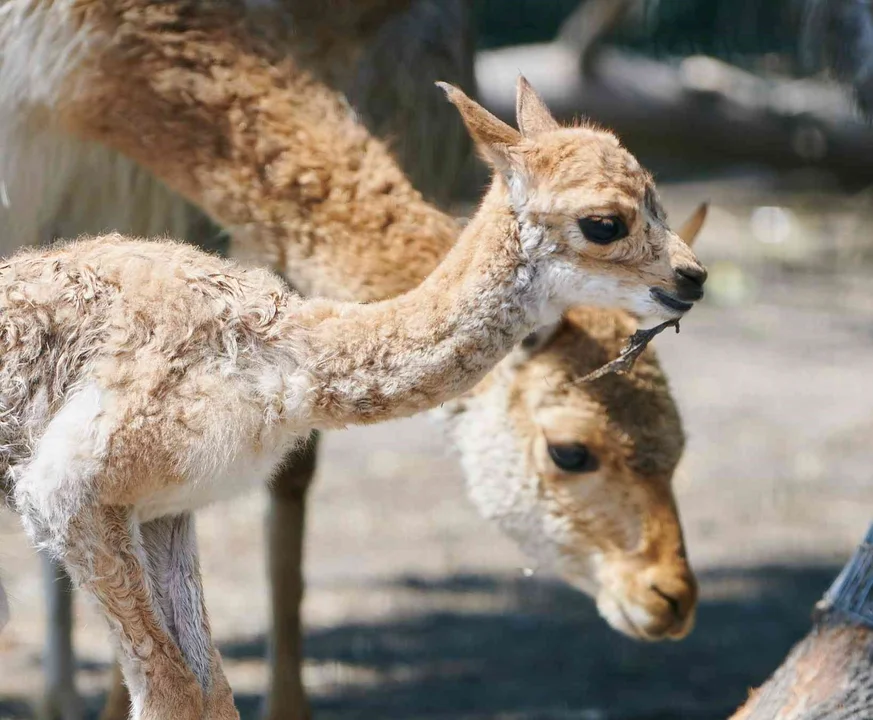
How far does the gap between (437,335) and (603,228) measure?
1.29 ft

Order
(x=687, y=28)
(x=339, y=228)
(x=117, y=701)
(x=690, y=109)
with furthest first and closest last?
1. (x=687, y=28)
2. (x=690, y=109)
3. (x=117, y=701)
4. (x=339, y=228)

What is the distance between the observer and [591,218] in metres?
3.07

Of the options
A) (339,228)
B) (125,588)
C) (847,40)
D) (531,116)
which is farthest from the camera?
(847,40)

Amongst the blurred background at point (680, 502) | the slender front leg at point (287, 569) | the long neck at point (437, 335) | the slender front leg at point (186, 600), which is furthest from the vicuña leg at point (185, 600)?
the slender front leg at point (287, 569)

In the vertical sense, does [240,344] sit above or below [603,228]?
below

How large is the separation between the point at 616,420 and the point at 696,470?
353 centimetres

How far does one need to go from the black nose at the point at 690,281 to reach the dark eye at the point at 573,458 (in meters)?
1.19

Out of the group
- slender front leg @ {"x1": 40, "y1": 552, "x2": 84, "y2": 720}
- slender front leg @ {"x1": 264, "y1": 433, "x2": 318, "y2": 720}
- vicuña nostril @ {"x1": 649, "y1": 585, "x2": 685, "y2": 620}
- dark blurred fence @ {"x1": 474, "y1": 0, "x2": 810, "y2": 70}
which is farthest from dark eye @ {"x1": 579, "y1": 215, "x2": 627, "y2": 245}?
dark blurred fence @ {"x1": 474, "y1": 0, "x2": 810, "y2": 70}

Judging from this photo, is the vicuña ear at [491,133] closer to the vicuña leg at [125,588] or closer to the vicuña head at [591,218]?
the vicuña head at [591,218]

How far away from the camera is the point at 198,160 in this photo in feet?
13.8

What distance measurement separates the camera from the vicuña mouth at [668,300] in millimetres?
3125

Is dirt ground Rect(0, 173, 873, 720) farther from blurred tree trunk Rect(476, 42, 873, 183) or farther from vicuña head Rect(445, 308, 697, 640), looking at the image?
blurred tree trunk Rect(476, 42, 873, 183)

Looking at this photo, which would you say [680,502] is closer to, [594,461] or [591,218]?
[594,461]

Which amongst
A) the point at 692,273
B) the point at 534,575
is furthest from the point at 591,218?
the point at 534,575
